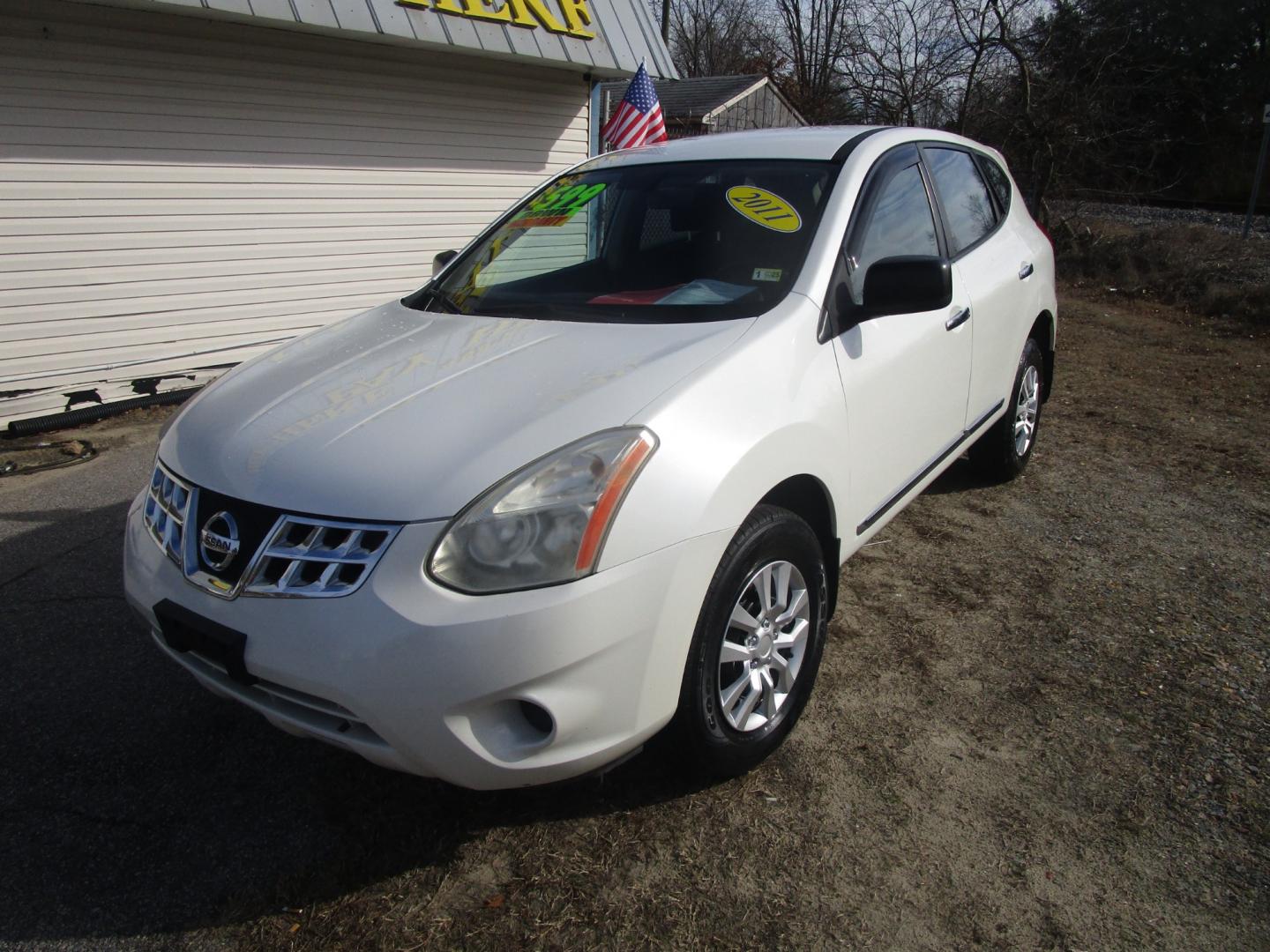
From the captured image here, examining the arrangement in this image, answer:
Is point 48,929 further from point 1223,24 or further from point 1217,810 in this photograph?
point 1223,24

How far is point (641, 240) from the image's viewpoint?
3287mm

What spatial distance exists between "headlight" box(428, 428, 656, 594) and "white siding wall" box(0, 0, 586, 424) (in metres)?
5.89

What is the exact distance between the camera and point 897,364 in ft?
9.94

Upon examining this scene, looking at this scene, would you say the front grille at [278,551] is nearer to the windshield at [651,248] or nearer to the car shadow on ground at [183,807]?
the car shadow on ground at [183,807]

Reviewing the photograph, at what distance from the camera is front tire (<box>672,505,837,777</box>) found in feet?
7.34

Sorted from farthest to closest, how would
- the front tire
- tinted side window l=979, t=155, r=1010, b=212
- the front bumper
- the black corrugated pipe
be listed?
the black corrugated pipe < tinted side window l=979, t=155, r=1010, b=212 < the front tire < the front bumper

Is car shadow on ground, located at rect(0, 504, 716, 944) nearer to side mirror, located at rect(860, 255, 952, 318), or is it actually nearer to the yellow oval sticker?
side mirror, located at rect(860, 255, 952, 318)

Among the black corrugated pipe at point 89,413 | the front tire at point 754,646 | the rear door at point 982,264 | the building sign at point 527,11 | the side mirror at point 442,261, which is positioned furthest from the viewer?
the building sign at point 527,11

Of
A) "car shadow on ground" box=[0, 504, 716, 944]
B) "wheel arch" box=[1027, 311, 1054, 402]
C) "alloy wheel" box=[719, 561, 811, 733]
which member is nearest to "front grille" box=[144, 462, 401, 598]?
"car shadow on ground" box=[0, 504, 716, 944]

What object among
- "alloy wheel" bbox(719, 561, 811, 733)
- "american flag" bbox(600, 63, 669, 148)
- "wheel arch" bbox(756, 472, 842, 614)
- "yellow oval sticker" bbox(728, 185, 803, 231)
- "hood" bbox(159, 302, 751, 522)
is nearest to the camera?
"hood" bbox(159, 302, 751, 522)

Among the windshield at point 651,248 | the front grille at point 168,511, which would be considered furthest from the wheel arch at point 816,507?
the front grille at point 168,511

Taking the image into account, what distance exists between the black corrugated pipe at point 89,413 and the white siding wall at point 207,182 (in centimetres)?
14

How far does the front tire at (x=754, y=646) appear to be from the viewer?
2236 millimetres

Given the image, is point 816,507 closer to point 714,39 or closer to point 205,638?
point 205,638
